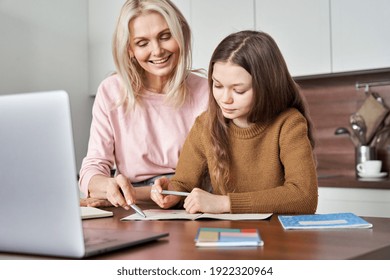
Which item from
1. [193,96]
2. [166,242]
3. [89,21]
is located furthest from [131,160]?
[89,21]

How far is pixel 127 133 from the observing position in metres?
2.00

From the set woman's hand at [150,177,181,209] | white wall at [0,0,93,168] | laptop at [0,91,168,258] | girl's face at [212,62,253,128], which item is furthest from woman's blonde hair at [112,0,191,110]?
white wall at [0,0,93,168]

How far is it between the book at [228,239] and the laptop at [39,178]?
160 mm

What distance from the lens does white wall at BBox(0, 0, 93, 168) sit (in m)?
3.61

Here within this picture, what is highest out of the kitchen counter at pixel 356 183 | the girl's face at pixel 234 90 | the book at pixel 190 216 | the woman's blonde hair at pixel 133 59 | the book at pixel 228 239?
the woman's blonde hair at pixel 133 59

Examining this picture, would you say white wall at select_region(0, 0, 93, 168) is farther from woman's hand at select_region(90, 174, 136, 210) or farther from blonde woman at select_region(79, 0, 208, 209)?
woman's hand at select_region(90, 174, 136, 210)

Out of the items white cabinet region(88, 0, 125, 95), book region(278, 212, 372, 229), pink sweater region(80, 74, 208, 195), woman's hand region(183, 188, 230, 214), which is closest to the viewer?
book region(278, 212, 372, 229)

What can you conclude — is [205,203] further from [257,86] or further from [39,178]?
[39,178]

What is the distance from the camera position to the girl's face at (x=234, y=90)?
1.55 m

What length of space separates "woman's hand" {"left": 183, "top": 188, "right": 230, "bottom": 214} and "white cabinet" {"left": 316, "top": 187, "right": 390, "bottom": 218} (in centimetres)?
143

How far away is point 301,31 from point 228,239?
7.72 ft

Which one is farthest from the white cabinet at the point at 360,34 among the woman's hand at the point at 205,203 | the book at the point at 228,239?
the book at the point at 228,239

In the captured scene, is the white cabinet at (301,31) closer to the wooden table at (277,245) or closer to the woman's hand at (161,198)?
the woman's hand at (161,198)
